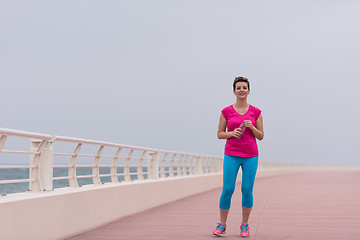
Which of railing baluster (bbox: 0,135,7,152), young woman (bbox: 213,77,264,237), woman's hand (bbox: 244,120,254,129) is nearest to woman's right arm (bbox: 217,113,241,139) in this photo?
young woman (bbox: 213,77,264,237)

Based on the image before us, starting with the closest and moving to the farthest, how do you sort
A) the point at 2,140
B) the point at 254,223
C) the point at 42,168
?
1. the point at 2,140
2. the point at 42,168
3. the point at 254,223

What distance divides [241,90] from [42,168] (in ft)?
9.25

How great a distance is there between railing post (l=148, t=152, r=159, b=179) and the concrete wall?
1.29 meters

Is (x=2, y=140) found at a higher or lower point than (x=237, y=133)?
lower

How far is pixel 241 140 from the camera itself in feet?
27.5

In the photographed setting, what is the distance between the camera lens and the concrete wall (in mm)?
7109

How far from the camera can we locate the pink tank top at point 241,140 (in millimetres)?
8383

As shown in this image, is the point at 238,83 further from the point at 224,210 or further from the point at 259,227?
the point at 259,227

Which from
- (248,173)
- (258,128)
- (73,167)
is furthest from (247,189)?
(73,167)

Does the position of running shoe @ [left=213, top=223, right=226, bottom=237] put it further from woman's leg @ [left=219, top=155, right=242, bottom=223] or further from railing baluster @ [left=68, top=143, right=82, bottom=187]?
railing baluster @ [left=68, top=143, right=82, bottom=187]

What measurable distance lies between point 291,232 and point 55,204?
11.1 feet

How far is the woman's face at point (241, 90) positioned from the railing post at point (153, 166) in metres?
8.41

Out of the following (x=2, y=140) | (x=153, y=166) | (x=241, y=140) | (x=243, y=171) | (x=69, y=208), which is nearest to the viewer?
(x=2, y=140)

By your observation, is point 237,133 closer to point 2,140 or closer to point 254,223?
point 2,140
